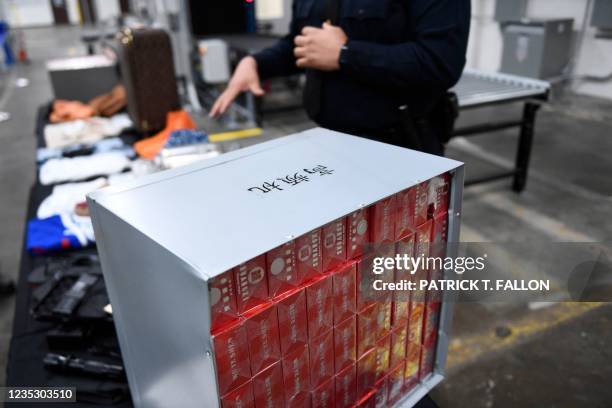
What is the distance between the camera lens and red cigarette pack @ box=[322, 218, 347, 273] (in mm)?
710

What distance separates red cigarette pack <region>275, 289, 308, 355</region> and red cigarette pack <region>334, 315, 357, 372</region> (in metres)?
0.08

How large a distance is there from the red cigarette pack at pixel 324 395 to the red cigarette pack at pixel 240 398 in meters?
0.14

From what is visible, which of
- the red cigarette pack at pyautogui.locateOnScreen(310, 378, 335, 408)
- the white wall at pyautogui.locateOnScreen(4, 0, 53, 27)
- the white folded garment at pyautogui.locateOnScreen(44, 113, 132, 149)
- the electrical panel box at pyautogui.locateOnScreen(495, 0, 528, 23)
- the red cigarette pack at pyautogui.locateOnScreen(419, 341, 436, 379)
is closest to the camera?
the red cigarette pack at pyautogui.locateOnScreen(310, 378, 335, 408)

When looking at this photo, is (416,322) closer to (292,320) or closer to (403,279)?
(403,279)

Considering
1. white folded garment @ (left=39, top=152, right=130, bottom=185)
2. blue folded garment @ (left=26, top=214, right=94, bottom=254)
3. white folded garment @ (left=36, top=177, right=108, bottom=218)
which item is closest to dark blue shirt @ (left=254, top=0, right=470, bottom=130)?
blue folded garment @ (left=26, top=214, right=94, bottom=254)

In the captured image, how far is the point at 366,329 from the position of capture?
0.84 meters

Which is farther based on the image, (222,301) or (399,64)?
(399,64)

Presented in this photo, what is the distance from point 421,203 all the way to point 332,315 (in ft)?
0.87

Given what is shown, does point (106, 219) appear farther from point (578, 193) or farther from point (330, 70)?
point (578, 193)

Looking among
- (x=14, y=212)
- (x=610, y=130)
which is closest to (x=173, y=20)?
(x=14, y=212)

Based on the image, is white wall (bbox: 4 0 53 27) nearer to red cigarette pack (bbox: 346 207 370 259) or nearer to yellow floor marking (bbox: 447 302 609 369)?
yellow floor marking (bbox: 447 302 609 369)

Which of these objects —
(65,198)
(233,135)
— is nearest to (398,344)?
(65,198)

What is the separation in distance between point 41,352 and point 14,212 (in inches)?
98.6

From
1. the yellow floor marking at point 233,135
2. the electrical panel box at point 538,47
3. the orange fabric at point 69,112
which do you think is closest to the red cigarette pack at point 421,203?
the yellow floor marking at point 233,135
